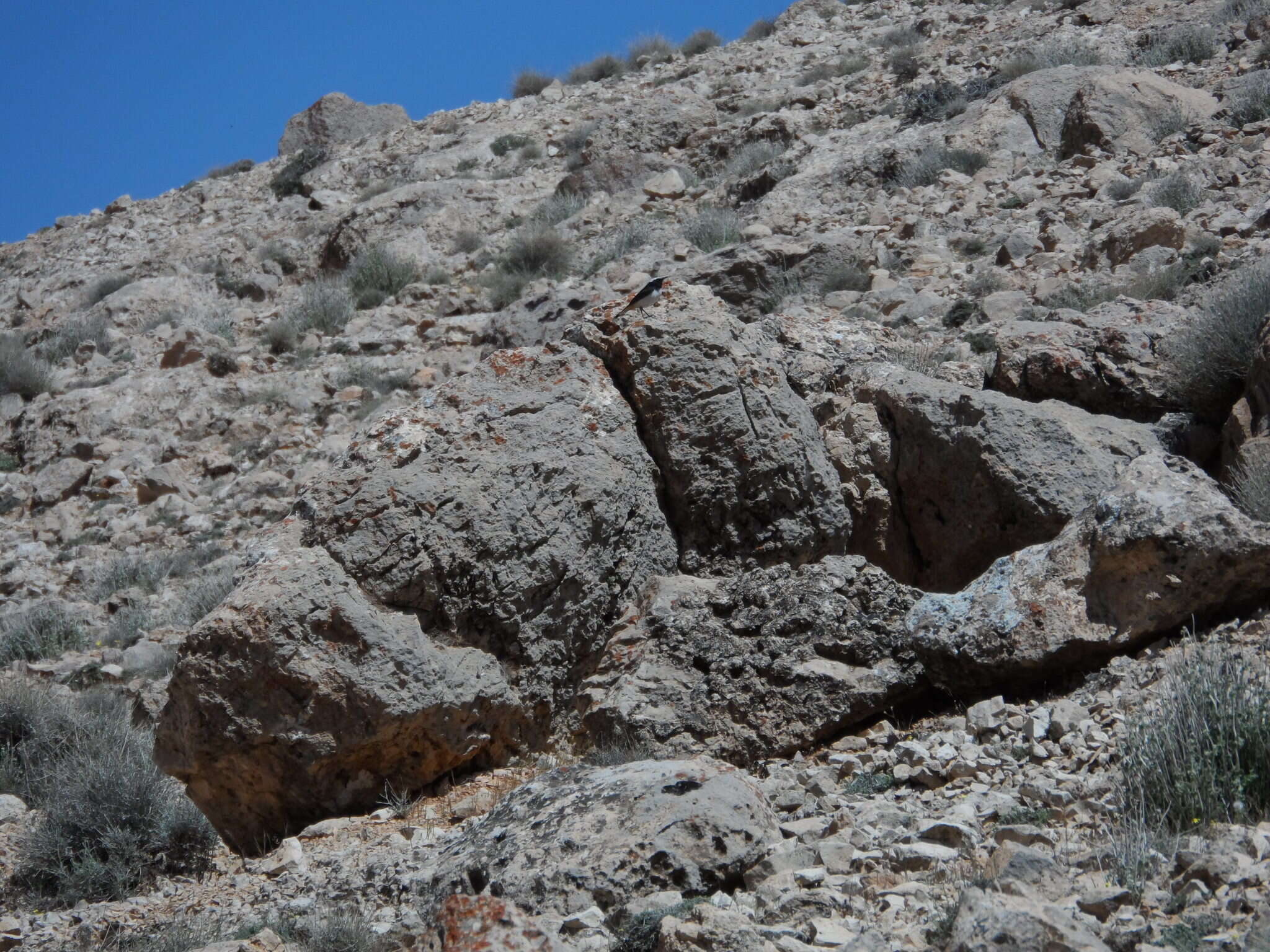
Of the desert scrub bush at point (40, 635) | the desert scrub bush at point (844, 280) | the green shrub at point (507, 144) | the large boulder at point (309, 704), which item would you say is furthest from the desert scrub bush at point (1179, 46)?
the desert scrub bush at point (40, 635)

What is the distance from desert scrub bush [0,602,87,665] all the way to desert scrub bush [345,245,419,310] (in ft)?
18.3

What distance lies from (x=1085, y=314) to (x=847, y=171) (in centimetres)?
636

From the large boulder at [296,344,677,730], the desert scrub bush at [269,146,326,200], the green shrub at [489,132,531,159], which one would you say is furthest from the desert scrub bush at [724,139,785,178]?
the large boulder at [296,344,677,730]

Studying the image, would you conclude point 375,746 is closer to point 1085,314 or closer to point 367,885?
point 367,885

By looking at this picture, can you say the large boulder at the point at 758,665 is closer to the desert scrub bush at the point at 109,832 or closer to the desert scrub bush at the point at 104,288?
the desert scrub bush at the point at 109,832

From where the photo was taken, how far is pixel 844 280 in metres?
9.48

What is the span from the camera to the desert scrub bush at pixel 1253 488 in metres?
4.43

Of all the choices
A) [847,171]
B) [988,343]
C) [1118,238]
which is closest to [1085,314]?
[988,343]

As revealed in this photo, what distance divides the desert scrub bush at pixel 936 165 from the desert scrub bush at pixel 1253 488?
23.6ft

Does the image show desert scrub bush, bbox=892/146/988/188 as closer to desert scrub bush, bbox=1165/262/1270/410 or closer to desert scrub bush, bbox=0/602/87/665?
desert scrub bush, bbox=1165/262/1270/410

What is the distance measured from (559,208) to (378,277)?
→ 8.19 feet

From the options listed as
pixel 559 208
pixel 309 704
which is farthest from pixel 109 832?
pixel 559 208

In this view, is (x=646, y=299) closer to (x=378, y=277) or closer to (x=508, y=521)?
(x=508, y=521)

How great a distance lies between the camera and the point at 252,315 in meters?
14.2
